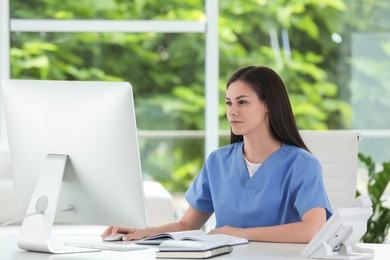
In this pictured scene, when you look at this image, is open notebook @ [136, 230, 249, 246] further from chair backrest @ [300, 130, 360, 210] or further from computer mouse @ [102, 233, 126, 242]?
chair backrest @ [300, 130, 360, 210]

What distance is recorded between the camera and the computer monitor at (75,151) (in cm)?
246

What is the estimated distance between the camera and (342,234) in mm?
2428

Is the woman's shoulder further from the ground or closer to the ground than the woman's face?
closer to the ground

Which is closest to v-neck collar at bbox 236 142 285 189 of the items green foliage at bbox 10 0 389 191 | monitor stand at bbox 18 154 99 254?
monitor stand at bbox 18 154 99 254

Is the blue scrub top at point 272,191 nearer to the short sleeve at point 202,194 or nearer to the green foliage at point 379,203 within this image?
the short sleeve at point 202,194

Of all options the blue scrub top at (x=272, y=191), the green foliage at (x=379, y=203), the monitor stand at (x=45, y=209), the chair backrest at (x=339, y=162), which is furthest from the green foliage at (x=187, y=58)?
the monitor stand at (x=45, y=209)

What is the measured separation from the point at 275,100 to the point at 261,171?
241mm

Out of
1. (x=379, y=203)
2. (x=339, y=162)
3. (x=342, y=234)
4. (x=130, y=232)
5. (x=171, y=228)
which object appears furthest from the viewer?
(x=379, y=203)

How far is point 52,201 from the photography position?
101 inches

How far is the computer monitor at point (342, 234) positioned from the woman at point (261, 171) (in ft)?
0.92

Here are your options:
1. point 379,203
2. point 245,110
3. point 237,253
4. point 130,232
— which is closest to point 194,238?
point 237,253

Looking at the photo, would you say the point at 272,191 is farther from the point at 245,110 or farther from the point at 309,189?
the point at 245,110

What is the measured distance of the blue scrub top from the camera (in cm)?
279

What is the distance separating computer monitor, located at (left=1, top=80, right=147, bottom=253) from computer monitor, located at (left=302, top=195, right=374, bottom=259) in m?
0.50
